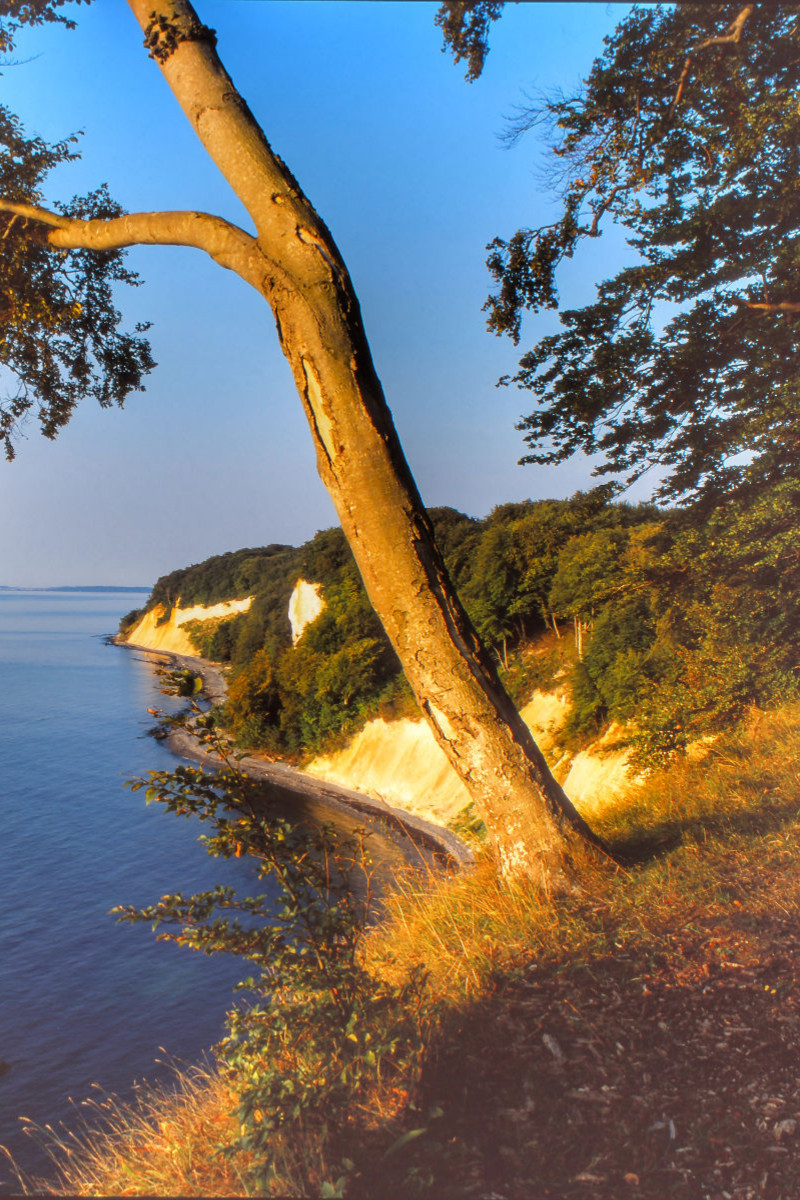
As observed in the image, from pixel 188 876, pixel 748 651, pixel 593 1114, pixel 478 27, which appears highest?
pixel 478 27

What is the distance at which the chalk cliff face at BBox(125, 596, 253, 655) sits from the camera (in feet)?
311

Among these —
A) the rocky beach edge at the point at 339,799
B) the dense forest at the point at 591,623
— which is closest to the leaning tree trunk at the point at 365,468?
the dense forest at the point at 591,623

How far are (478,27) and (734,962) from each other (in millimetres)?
6862

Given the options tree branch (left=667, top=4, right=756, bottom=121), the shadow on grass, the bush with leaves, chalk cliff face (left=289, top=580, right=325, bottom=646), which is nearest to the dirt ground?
the bush with leaves

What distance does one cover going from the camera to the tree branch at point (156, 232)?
404 cm

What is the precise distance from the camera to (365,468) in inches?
151

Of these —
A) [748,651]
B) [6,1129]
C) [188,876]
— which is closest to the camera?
[748,651]

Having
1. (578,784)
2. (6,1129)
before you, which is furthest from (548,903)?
(578,784)

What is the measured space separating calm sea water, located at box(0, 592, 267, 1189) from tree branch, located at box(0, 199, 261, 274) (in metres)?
2.53

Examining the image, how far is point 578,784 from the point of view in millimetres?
21594

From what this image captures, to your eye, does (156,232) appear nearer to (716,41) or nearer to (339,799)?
(716,41)

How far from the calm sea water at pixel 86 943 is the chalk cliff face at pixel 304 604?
11.9 m

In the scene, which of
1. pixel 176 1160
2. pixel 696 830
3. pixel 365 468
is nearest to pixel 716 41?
pixel 365 468

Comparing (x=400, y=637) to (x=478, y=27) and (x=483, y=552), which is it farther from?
(x=483, y=552)
